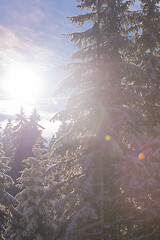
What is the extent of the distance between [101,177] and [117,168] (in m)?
0.92

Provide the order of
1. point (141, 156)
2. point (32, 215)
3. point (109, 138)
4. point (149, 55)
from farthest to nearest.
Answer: point (32, 215) → point (149, 55) → point (141, 156) → point (109, 138)

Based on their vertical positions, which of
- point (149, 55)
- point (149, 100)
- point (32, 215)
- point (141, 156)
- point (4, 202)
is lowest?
point (32, 215)

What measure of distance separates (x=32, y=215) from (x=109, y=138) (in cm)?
1020

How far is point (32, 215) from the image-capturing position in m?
14.7

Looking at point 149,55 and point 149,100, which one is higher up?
point 149,55

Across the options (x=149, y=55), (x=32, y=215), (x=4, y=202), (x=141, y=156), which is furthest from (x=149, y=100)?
(x=4, y=202)

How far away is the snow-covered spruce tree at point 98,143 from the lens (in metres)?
8.65

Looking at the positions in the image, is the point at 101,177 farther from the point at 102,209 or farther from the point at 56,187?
the point at 56,187

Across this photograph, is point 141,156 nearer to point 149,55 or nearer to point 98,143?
point 98,143

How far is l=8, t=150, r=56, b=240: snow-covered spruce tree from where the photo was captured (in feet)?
47.3

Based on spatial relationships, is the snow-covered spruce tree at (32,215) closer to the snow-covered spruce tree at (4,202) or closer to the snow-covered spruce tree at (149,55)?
the snow-covered spruce tree at (4,202)

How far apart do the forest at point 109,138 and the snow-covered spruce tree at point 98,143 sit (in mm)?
46

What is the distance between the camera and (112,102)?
33.9 feet

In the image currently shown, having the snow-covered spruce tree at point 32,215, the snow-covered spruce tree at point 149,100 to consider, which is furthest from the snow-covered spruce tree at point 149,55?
the snow-covered spruce tree at point 32,215
